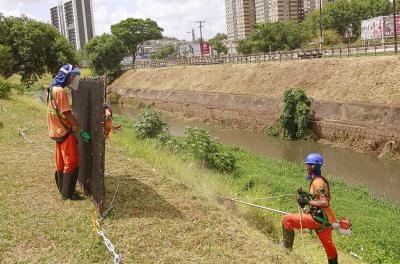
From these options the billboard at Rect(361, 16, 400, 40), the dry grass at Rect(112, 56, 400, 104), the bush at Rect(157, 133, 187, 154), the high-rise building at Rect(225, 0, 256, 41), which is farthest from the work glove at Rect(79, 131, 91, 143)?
the high-rise building at Rect(225, 0, 256, 41)

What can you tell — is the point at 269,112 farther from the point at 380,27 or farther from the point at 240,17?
Result: the point at 240,17

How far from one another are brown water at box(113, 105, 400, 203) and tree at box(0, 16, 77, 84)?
461 inches

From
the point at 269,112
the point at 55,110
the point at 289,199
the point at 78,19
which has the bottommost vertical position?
the point at 289,199

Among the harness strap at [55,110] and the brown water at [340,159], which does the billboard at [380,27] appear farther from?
the harness strap at [55,110]

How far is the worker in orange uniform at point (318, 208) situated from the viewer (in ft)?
18.0

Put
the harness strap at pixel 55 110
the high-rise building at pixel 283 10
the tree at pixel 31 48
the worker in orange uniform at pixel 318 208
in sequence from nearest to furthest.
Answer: the worker in orange uniform at pixel 318 208 → the harness strap at pixel 55 110 → the tree at pixel 31 48 → the high-rise building at pixel 283 10

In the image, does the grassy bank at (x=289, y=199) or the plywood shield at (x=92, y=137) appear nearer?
the plywood shield at (x=92, y=137)

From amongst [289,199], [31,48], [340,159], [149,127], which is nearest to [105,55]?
[31,48]

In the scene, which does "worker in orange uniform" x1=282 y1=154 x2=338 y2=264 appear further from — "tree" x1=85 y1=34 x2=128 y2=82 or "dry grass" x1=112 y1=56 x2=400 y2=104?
"tree" x1=85 y1=34 x2=128 y2=82

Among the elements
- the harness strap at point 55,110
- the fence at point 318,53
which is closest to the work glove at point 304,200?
the harness strap at point 55,110

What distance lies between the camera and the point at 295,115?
24375 mm

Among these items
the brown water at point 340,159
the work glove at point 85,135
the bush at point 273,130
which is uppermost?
the work glove at point 85,135

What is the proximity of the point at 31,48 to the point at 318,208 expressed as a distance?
88.9 feet

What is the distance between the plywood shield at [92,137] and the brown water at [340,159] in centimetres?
1013
